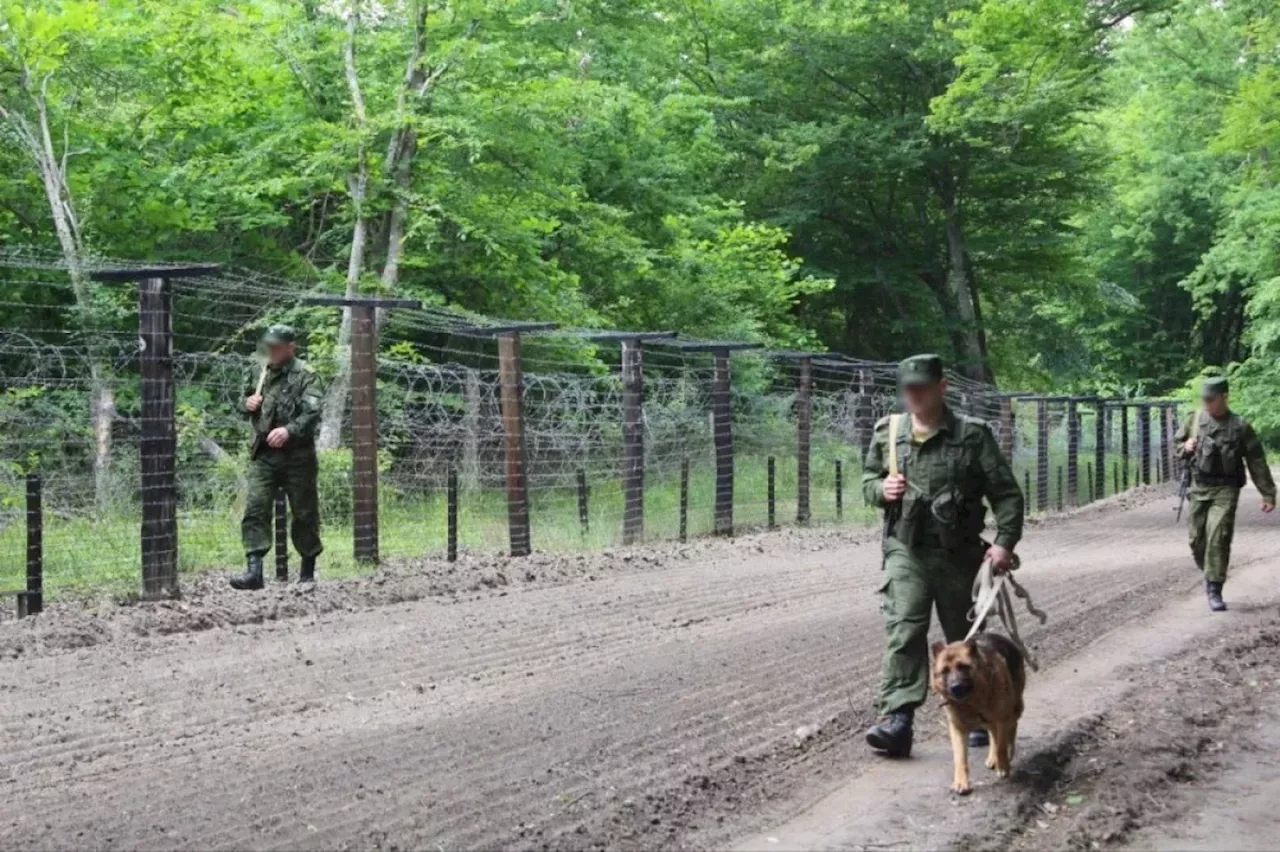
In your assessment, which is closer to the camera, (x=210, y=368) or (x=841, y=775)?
(x=841, y=775)

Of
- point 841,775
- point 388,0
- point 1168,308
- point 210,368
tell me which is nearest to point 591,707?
point 841,775

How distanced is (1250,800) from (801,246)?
1544 inches

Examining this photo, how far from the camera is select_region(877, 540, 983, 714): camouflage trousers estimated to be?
6.86 meters

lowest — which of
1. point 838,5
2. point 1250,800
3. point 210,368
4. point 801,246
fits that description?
point 1250,800

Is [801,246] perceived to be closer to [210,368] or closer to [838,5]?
[838,5]

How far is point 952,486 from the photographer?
6.78m

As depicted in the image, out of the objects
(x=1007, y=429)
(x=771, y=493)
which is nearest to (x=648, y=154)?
(x=1007, y=429)

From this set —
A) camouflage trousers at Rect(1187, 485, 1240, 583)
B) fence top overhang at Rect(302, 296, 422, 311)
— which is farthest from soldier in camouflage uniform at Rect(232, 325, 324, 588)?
camouflage trousers at Rect(1187, 485, 1240, 583)

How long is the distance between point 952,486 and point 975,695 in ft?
3.17

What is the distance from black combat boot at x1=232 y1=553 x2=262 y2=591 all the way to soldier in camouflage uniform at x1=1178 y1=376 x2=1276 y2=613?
24.9 feet

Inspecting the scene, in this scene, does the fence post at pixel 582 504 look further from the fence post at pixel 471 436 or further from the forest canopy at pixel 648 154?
the forest canopy at pixel 648 154

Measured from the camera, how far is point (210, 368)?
20656 mm

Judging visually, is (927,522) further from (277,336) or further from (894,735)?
(277,336)

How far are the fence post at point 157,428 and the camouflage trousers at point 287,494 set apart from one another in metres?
0.69
